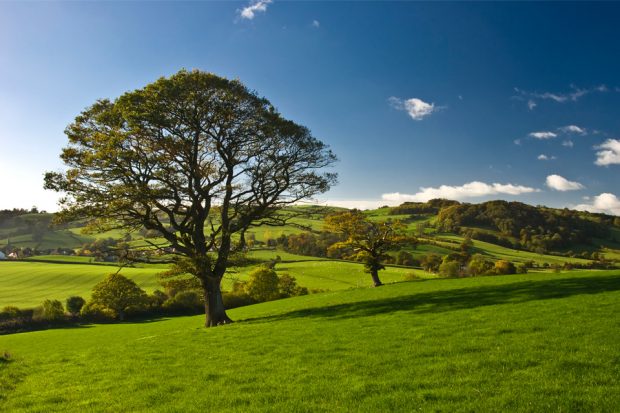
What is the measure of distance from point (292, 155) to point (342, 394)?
22148 mm

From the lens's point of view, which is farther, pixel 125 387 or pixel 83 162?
pixel 83 162

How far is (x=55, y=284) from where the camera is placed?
346 feet

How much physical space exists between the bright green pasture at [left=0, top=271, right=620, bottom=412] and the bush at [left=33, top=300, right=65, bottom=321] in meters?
65.2

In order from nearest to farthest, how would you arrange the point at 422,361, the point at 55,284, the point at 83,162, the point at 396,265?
1. the point at 422,361
2. the point at 83,162
3. the point at 55,284
4. the point at 396,265

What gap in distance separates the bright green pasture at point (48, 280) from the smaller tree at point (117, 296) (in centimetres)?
2207

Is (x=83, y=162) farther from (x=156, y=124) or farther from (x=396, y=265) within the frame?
(x=396, y=265)

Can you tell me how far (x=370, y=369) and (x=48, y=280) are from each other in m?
127

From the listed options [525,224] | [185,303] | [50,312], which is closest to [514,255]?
[525,224]

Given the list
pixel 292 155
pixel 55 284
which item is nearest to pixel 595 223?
pixel 292 155

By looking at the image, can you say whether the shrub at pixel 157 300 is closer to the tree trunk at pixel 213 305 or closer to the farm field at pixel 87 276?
the farm field at pixel 87 276

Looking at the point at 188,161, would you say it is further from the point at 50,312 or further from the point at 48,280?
the point at 48,280

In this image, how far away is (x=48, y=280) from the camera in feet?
356

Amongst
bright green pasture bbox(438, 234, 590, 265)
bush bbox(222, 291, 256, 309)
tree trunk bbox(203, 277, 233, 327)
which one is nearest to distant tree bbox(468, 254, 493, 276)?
bright green pasture bbox(438, 234, 590, 265)

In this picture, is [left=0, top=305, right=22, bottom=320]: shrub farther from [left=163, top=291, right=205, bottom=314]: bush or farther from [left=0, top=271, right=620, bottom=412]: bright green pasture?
[left=0, top=271, right=620, bottom=412]: bright green pasture
